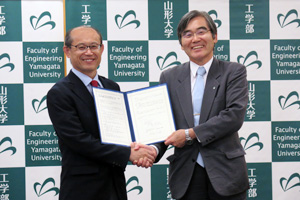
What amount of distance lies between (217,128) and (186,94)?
27cm

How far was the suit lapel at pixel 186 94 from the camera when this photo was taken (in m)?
1.96

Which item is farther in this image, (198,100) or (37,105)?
(37,105)

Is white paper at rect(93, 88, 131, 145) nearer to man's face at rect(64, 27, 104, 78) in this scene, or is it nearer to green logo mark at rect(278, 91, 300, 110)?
man's face at rect(64, 27, 104, 78)

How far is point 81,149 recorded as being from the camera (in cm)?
186

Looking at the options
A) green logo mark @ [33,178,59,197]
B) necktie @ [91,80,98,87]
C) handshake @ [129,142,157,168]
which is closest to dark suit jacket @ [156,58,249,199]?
handshake @ [129,142,157,168]

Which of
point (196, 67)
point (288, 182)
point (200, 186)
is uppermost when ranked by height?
point (196, 67)

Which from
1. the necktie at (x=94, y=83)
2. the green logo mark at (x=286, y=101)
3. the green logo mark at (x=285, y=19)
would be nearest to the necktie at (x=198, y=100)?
the necktie at (x=94, y=83)

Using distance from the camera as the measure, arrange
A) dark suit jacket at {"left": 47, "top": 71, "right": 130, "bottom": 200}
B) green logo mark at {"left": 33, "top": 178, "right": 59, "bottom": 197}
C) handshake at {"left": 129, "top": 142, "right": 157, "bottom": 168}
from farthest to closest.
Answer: green logo mark at {"left": 33, "top": 178, "right": 59, "bottom": 197}, handshake at {"left": 129, "top": 142, "right": 157, "bottom": 168}, dark suit jacket at {"left": 47, "top": 71, "right": 130, "bottom": 200}

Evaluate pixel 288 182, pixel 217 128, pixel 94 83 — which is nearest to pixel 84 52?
pixel 94 83

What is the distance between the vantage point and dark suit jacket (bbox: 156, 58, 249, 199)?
6.17 feet

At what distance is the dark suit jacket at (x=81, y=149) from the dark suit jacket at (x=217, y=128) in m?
0.35

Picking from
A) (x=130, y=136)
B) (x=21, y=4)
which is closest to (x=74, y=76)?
(x=130, y=136)

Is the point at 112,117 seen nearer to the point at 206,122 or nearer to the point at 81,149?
Result: the point at 81,149

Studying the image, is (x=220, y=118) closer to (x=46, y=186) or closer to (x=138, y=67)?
(x=138, y=67)
